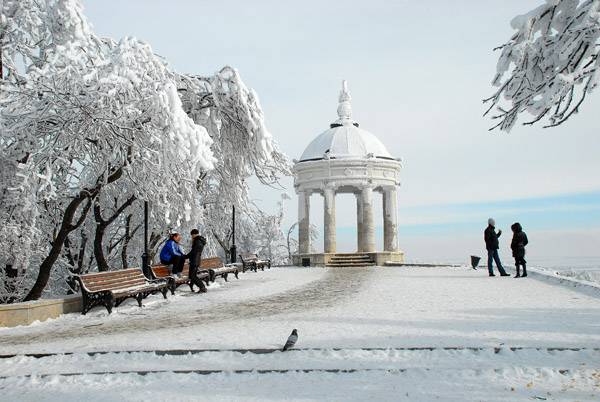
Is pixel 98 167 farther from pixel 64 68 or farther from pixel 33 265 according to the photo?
pixel 33 265

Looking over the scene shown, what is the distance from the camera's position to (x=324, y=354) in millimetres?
6332

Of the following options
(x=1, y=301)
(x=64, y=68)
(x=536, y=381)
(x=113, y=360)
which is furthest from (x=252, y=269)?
(x=536, y=381)

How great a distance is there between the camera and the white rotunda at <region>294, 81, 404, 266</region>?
30.8m

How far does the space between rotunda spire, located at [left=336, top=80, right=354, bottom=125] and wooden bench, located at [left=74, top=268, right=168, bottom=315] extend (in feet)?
83.2

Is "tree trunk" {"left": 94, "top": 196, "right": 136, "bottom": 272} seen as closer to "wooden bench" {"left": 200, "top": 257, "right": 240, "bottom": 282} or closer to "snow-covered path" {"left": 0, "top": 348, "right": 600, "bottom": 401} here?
"wooden bench" {"left": 200, "top": 257, "right": 240, "bottom": 282}

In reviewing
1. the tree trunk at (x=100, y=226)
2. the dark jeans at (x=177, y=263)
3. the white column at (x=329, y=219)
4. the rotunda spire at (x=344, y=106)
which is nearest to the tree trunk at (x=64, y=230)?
the tree trunk at (x=100, y=226)

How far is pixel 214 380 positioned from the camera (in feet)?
18.5

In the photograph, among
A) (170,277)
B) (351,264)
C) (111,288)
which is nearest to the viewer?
(111,288)

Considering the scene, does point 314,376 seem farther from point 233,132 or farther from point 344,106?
point 344,106

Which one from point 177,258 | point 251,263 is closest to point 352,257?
point 251,263

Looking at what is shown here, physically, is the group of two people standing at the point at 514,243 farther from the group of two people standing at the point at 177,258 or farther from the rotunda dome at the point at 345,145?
the rotunda dome at the point at 345,145

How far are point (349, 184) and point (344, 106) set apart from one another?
6.80 metres

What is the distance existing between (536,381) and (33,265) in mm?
18920

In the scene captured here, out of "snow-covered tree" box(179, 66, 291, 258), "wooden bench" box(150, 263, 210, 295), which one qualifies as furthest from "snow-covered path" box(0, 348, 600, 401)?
"snow-covered tree" box(179, 66, 291, 258)
